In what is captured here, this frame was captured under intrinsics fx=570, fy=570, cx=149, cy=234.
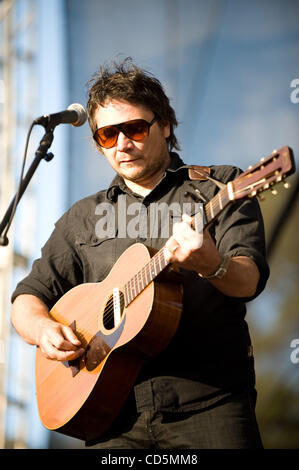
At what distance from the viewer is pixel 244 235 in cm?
221

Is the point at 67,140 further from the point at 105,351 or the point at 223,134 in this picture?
the point at 105,351

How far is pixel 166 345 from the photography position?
2176 millimetres

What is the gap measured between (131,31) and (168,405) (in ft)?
11.2

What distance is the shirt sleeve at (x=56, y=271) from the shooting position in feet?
9.44

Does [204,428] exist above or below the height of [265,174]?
below

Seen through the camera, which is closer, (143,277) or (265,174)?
(265,174)

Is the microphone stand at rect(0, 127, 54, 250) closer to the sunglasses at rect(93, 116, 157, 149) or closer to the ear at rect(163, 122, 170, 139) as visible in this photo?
the sunglasses at rect(93, 116, 157, 149)

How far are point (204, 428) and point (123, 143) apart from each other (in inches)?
52.8

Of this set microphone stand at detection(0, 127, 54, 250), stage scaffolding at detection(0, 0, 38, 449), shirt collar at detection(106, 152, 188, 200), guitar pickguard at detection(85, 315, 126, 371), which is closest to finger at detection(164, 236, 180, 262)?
guitar pickguard at detection(85, 315, 126, 371)

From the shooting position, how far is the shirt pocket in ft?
8.72

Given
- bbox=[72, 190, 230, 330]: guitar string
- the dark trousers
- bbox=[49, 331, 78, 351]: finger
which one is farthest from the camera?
bbox=[49, 331, 78, 351]: finger

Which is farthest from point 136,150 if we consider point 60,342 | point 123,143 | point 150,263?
point 60,342

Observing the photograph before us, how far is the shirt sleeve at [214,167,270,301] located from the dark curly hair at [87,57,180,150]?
84 centimetres

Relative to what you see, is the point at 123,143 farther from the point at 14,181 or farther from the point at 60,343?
the point at 14,181
